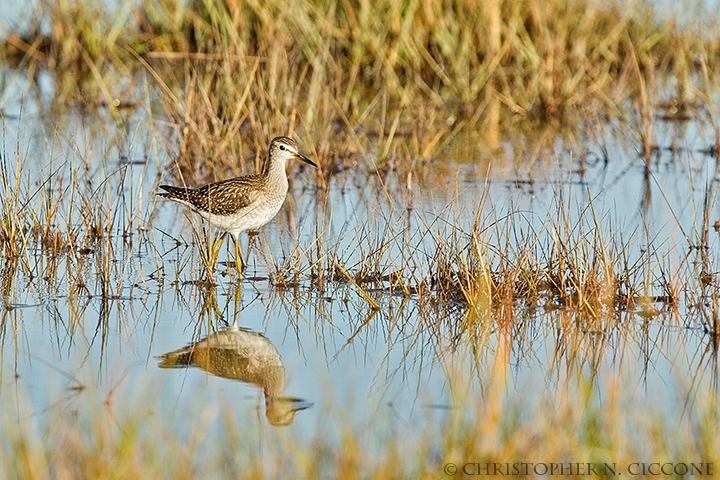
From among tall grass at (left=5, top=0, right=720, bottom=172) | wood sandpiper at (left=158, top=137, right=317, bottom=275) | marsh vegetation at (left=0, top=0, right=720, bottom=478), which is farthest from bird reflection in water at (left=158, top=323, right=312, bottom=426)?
tall grass at (left=5, top=0, right=720, bottom=172)

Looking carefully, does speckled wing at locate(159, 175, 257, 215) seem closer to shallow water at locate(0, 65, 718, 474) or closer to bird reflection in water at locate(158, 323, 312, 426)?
shallow water at locate(0, 65, 718, 474)

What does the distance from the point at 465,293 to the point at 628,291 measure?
1032 millimetres

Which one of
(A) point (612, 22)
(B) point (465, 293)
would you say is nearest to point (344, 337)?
(B) point (465, 293)

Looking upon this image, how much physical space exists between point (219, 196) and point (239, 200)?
0.48ft

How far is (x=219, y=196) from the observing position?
314 inches

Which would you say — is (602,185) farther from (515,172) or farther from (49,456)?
(49,456)

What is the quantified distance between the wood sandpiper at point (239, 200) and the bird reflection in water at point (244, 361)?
4.38 feet

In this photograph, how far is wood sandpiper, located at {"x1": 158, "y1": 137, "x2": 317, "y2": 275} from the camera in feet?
25.8

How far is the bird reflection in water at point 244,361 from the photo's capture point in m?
5.25

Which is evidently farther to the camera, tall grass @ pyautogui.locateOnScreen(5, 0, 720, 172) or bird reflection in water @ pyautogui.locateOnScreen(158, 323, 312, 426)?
tall grass @ pyautogui.locateOnScreen(5, 0, 720, 172)

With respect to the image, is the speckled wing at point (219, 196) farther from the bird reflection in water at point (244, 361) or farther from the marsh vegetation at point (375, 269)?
the bird reflection in water at point (244, 361)

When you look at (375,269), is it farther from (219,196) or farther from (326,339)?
(219,196)

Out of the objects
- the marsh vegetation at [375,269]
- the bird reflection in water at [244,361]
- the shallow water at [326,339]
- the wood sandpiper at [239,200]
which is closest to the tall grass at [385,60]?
the marsh vegetation at [375,269]

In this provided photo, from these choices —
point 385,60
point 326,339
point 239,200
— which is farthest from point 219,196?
point 385,60
